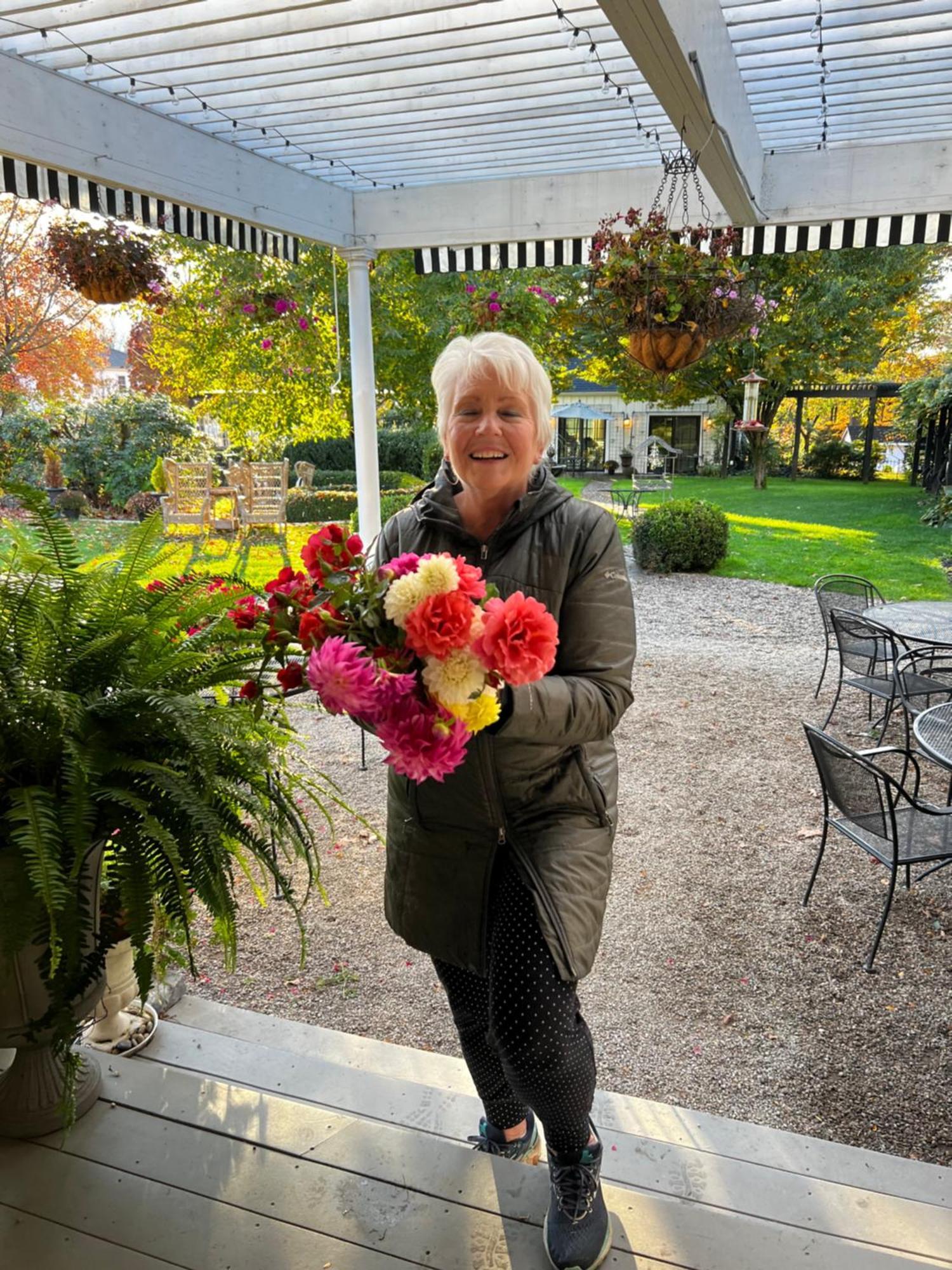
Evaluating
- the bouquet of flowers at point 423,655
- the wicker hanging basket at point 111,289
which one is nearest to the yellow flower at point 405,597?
the bouquet of flowers at point 423,655

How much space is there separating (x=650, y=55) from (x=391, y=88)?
1.74 metres

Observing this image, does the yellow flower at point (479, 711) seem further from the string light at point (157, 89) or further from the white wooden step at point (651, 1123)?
the string light at point (157, 89)

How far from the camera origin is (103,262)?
4.99 m

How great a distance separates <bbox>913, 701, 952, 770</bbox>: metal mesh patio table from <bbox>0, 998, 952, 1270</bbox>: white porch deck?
1312 millimetres

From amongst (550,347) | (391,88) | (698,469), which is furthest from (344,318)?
(698,469)

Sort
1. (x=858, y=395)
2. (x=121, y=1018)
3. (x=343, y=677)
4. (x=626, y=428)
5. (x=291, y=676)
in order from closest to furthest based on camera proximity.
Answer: (x=343, y=677), (x=291, y=676), (x=121, y=1018), (x=858, y=395), (x=626, y=428)

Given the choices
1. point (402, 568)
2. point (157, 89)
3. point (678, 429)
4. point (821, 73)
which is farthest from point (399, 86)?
point (678, 429)

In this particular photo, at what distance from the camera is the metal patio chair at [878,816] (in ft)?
9.20

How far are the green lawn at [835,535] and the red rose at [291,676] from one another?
9036 mm

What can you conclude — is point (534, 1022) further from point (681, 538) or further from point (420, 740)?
point (681, 538)

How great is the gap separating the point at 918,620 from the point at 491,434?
407cm

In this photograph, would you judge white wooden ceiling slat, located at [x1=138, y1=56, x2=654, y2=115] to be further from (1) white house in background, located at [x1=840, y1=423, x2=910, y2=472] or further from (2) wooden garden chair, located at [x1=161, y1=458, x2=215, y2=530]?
(1) white house in background, located at [x1=840, y1=423, x2=910, y2=472]

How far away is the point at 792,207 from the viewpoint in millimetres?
4504

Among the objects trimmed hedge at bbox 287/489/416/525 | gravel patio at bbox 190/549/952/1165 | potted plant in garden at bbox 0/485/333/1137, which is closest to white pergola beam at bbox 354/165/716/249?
gravel patio at bbox 190/549/952/1165
